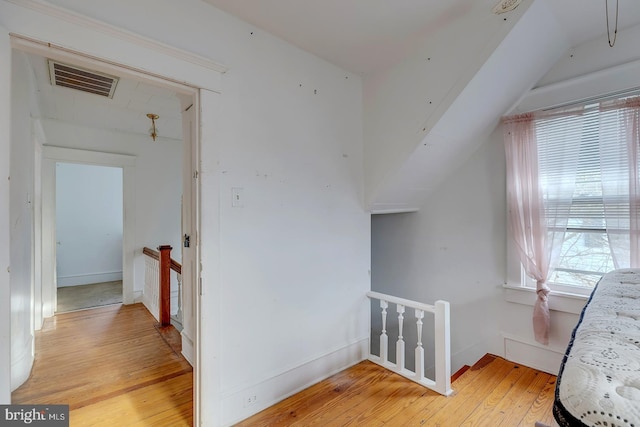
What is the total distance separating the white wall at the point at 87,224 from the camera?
5086 mm

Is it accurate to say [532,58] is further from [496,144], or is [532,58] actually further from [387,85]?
[387,85]

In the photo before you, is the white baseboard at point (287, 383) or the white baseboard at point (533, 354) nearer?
the white baseboard at point (287, 383)

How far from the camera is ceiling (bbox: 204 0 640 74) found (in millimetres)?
1605

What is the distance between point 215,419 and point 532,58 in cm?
298

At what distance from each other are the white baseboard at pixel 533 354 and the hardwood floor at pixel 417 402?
0.17 ft

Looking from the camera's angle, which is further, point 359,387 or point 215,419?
point 359,387

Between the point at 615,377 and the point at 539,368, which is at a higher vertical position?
the point at 615,377

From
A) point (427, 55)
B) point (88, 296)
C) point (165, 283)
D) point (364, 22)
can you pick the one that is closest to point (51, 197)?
point (88, 296)

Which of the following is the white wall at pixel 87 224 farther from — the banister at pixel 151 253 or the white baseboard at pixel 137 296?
the banister at pixel 151 253

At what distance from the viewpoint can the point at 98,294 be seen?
14.9 feet

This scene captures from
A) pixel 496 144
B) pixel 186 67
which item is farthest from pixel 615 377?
pixel 496 144

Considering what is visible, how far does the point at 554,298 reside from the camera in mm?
2088

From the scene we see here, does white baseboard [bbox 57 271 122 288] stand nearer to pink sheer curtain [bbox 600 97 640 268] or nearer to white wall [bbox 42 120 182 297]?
white wall [bbox 42 120 182 297]

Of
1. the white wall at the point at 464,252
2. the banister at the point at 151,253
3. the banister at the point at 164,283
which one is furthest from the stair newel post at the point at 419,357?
the banister at the point at 151,253
